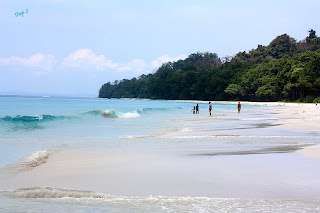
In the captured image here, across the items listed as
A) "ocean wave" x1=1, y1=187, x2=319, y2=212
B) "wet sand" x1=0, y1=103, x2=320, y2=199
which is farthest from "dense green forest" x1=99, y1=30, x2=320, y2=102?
"ocean wave" x1=1, y1=187, x2=319, y2=212

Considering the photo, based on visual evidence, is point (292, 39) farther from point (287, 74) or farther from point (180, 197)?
point (180, 197)

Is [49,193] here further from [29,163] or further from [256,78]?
[256,78]

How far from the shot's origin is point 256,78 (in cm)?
10731

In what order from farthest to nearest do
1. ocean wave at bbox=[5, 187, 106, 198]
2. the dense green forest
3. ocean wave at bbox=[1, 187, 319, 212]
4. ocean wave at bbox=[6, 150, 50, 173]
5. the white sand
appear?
the dense green forest < ocean wave at bbox=[6, 150, 50, 173] < the white sand < ocean wave at bbox=[5, 187, 106, 198] < ocean wave at bbox=[1, 187, 319, 212]

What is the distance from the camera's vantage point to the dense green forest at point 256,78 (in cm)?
8594

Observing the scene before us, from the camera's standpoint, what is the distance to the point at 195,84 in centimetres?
13250

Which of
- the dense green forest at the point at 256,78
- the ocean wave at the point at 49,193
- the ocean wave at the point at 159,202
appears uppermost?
the dense green forest at the point at 256,78

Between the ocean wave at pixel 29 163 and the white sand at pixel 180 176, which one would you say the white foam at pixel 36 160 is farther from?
the white sand at pixel 180 176

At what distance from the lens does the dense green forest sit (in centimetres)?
8594

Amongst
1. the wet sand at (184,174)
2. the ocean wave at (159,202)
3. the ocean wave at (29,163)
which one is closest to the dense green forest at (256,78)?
the wet sand at (184,174)

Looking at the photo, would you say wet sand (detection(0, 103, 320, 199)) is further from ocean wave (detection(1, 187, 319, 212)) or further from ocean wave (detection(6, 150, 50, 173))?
ocean wave (detection(1, 187, 319, 212))

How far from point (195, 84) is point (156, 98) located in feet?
104

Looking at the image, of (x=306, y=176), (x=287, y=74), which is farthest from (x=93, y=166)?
(x=287, y=74)

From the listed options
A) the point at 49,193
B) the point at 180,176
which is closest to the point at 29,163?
the point at 49,193
